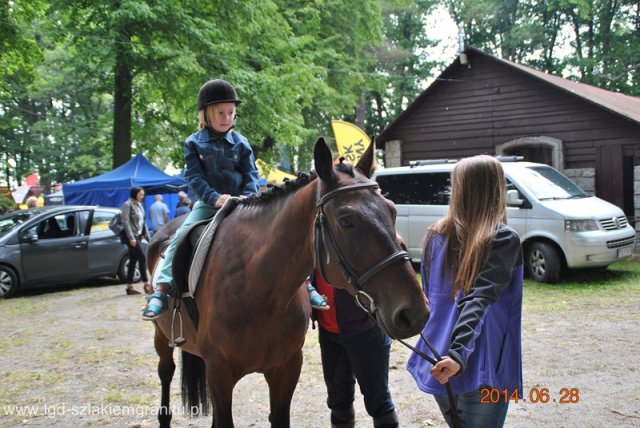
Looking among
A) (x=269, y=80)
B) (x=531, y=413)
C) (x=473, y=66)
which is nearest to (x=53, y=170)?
(x=269, y=80)

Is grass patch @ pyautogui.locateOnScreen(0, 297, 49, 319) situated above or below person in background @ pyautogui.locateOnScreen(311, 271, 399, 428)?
below

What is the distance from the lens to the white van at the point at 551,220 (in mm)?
9789

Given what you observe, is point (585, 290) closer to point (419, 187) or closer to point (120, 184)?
point (419, 187)

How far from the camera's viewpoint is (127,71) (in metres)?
15.1

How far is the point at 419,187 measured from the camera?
12.1m

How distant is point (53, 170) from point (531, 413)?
1381 inches

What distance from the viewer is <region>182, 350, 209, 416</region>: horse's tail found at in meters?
4.03

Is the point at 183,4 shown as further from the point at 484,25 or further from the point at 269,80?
the point at 484,25

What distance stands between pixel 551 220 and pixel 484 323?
8548 mm

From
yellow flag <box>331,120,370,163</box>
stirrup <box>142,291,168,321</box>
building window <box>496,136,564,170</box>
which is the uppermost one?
yellow flag <box>331,120,370,163</box>

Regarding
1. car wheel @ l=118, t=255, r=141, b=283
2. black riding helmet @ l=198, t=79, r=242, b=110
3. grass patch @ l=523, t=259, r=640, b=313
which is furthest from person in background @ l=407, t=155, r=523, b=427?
car wheel @ l=118, t=255, r=141, b=283

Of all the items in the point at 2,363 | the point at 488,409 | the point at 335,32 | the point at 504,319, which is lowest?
the point at 2,363

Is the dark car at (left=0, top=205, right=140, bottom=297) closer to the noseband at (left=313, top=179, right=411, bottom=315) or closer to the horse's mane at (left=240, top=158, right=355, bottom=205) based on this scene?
the horse's mane at (left=240, top=158, right=355, bottom=205)

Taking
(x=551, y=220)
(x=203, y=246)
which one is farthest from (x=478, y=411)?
(x=551, y=220)
